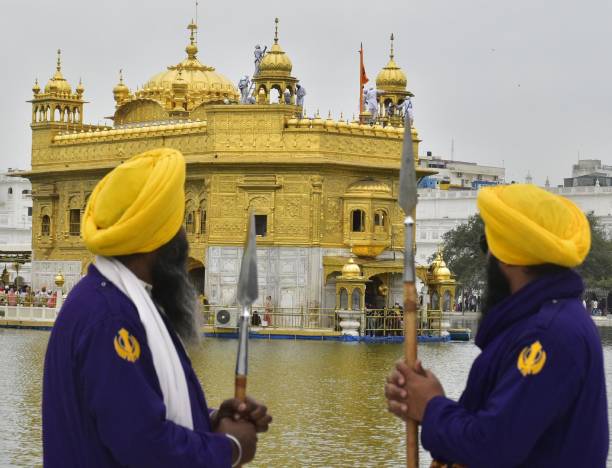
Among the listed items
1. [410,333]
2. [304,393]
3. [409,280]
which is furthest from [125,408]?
[304,393]

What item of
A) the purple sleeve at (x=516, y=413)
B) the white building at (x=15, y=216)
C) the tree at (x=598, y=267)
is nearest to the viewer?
the purple sleeve at (x=516, y=413)

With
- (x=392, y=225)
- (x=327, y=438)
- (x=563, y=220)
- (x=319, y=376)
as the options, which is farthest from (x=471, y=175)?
(x=563, y=220)

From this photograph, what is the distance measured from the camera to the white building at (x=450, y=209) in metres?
84.5

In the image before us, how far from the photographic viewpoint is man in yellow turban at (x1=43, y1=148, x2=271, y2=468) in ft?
16.1

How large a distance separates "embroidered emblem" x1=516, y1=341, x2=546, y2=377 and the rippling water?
309 inches

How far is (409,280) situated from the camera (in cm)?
551

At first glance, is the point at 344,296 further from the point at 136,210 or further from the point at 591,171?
the point at 591,171

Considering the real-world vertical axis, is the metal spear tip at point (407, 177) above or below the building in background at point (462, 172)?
below

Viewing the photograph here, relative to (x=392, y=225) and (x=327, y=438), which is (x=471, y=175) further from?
(x=327, y=438)

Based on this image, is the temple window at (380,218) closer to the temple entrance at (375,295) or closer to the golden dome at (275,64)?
the temple entrance at (375,295)

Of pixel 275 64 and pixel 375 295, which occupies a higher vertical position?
pixel 275 64

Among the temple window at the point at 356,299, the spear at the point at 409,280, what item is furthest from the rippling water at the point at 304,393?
the spear at the point at 409,280

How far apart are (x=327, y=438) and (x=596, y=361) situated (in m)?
10.9

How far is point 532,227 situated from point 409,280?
47 cm
